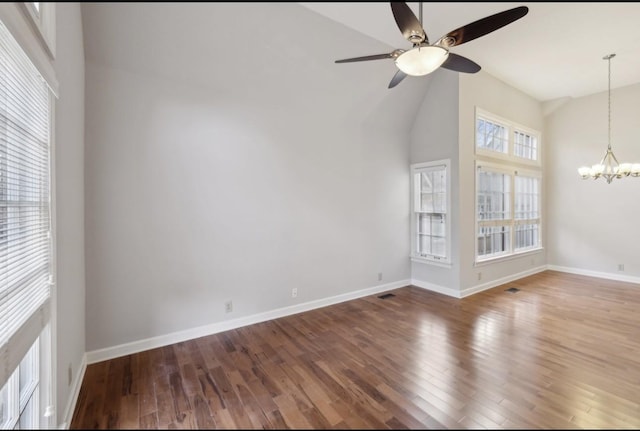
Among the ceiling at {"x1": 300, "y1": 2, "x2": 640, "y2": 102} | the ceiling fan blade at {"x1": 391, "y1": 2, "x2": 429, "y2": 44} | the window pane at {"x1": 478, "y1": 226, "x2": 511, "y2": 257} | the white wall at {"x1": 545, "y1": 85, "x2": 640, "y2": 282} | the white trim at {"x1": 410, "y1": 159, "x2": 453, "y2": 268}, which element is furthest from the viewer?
the white wall at {"x1": 545, "y1": 85, "x2": 640, "y2": 282}

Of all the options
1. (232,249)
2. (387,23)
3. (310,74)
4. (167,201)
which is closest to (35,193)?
(167,201)

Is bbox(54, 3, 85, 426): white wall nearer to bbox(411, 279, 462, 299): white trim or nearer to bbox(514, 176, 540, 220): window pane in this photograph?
bbox(411, 279, 462, 299): white trim

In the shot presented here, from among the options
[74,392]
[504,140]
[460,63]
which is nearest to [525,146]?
[504,140]

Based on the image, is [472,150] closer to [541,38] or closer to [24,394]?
[541,38]

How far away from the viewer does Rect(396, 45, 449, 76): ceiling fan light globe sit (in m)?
2.03

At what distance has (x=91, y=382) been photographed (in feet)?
7.29

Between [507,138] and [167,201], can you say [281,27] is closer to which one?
[167,201]

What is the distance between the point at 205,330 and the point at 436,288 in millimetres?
3462

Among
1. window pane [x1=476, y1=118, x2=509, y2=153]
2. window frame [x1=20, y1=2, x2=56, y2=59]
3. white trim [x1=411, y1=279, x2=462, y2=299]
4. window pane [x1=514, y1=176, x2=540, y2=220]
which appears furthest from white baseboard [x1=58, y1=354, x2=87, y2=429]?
window pane [x1=514, y1=176, x2=540, y2=220]

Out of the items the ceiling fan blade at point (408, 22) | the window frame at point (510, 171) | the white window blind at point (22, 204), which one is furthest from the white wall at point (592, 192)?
the white window blind at point (22, 204)

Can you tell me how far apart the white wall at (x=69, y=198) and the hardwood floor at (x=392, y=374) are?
35 centimetres

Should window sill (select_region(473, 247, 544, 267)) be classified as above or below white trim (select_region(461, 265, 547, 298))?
above

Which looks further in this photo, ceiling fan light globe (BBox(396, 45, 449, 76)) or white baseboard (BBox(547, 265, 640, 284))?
white baseboard (BBox(547, 265, 640, 284))

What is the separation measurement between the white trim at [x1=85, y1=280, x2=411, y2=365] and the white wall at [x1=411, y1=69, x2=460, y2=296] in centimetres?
118
